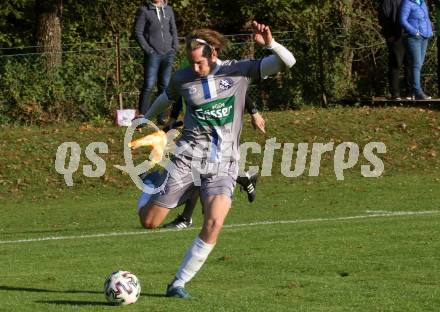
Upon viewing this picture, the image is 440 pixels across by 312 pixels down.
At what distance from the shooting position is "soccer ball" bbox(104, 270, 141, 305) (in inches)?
352

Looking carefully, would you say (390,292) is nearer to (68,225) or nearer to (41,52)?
(68,225)

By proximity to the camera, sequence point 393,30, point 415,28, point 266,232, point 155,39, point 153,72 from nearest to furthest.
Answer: point 266,232
point 155,39
point 153,72
point 415,28
point 393,30

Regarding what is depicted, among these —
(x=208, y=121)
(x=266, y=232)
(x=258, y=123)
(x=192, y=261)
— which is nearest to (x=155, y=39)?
(x=266, y=232)

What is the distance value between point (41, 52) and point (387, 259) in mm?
15219

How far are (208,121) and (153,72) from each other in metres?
11.0

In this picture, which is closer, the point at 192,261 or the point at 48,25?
the point at 192,261

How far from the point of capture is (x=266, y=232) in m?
13.7

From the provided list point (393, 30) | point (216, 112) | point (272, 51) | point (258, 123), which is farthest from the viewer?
point (393, 30)

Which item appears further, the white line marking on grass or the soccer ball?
the white line marking on grass

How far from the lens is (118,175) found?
2008 centimetres

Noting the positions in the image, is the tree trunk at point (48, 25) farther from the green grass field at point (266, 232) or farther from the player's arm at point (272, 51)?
the player's arm at point (272, 51)

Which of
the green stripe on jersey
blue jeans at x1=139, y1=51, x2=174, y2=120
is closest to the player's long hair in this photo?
the green stripe on jersey

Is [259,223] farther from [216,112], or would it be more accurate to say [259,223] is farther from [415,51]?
[415,51]

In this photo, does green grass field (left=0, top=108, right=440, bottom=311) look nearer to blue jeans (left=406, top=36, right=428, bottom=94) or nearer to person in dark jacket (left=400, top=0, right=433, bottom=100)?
blue jeans (left=406, top=36, right=428, bottom=94)
